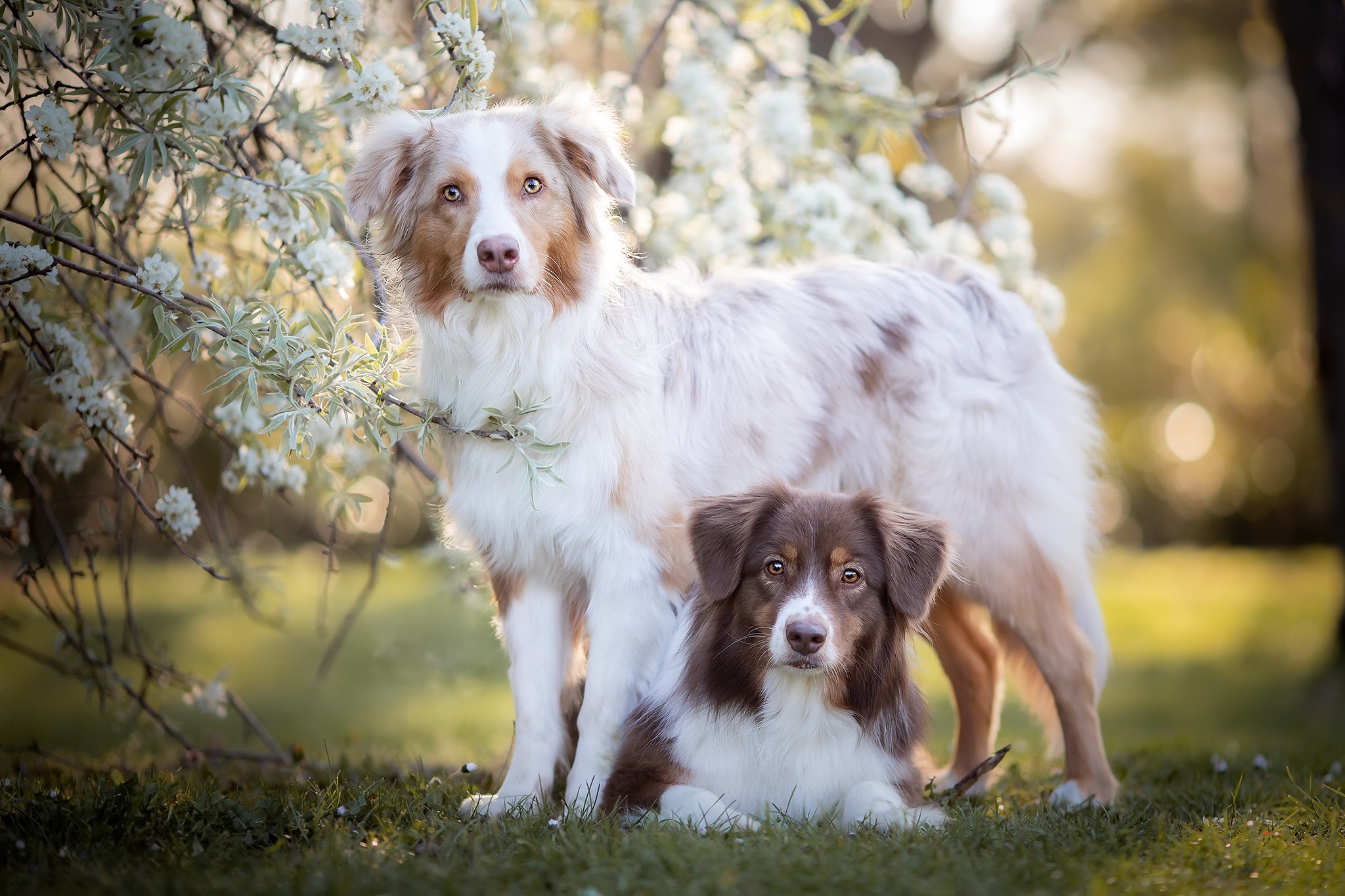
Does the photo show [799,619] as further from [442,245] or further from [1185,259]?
[1185,259]

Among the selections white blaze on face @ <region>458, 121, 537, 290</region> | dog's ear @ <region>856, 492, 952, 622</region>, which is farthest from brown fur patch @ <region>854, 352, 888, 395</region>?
white blaze on face @ <region>458, 121, 537, 290</region>

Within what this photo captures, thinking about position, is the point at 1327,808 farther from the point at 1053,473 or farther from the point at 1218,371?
the point at 1218,371

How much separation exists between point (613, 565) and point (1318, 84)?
7305mm

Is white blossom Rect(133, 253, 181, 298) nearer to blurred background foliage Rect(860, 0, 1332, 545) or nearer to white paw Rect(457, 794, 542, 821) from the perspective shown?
white paw Rect(457, 794, 542, 821)

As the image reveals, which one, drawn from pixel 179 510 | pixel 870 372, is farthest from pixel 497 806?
pixel 870 372

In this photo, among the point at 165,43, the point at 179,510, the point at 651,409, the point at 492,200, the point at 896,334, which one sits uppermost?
the point at 165,43

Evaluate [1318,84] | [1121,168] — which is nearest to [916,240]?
[1318,84]

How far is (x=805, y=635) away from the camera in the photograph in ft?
11.6

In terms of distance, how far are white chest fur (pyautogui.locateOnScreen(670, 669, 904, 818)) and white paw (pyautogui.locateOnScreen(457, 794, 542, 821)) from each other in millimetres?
546

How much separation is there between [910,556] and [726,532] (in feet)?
2.09

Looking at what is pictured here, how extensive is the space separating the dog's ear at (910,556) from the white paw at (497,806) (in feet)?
4.74

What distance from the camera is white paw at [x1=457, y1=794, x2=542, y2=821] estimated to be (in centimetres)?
386

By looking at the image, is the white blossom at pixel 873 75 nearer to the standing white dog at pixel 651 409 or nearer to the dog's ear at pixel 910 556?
the standing white dog at pixel 651 409

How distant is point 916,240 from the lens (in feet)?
19.4
